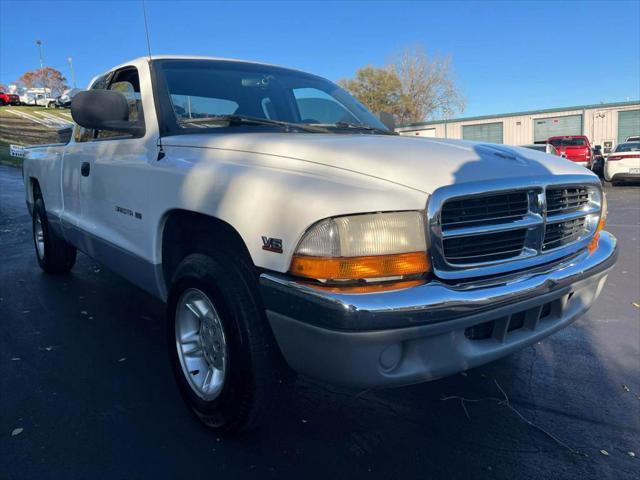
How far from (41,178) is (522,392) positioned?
4.67m

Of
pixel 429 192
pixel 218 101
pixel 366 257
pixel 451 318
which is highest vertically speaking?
pixel 218 101

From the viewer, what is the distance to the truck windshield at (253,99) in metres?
3.02

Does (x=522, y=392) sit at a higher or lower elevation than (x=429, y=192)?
lower

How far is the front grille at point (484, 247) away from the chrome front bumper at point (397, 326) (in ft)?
0.36

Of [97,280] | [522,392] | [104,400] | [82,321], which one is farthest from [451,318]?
[97,280]

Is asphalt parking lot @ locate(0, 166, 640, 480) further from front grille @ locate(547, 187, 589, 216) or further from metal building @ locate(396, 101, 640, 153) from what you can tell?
metal building @ locate(396, 101, 640, 153)

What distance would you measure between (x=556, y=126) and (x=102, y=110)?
3576 centimetres

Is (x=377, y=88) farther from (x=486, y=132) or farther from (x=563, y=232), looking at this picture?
(x=563, y=232)

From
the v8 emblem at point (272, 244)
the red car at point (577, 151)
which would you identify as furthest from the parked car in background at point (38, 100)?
the v8 emblem at point (272, 244)

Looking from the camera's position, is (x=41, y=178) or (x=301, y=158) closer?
(x=301, y=158)

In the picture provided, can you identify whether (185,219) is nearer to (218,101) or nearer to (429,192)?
(218,101)

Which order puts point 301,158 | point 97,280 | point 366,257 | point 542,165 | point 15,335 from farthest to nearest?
point 97,280 < point 15,335 < point 542,165 < point 301,158 < point 366,257

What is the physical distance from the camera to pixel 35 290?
484 centimetres

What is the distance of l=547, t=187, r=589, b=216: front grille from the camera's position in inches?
98.2
